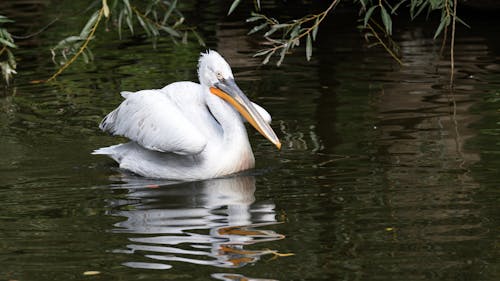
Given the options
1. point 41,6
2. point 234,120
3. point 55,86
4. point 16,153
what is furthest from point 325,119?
point 41,6

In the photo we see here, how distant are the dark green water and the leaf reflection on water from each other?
0.04ft

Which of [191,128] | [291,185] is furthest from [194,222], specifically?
[191,128]

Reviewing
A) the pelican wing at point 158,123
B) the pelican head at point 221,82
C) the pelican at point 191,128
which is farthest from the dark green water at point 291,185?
the pelican head at point 221,82

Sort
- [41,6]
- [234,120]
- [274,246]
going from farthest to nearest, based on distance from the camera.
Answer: [41,6], [234,120], [274,246]

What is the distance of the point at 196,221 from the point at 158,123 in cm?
123

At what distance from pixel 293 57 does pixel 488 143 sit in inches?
151

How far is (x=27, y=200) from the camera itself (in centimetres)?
672

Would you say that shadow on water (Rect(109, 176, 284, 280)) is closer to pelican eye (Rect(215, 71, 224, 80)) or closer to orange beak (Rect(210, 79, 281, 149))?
orange beak (Rect(210, 79, 281, 149))

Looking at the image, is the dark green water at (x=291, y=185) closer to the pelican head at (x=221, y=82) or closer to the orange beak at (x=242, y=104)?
the orange beak at (x=242, y=104)

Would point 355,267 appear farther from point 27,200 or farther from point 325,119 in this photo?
point 325,119

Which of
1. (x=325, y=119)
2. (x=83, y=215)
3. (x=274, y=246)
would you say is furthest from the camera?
(x=325, y=119)

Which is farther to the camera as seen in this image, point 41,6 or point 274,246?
point 41,6

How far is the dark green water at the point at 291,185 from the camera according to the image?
5332 mm

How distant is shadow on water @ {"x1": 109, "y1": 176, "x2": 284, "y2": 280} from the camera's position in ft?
17.8
